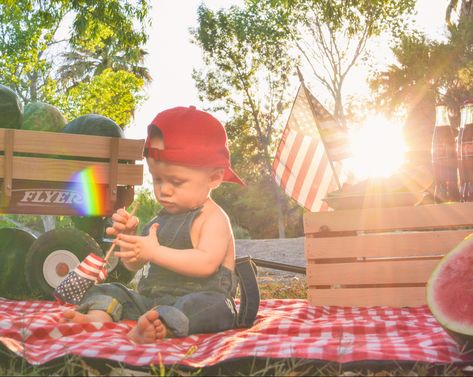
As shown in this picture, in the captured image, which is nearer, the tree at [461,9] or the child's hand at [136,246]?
the child's hand at [136,246]

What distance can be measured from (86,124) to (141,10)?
7.89m

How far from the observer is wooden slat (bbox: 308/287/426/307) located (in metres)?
4.74

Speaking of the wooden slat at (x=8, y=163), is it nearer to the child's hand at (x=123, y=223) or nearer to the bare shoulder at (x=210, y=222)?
the child's hand at (x=123, y=223)

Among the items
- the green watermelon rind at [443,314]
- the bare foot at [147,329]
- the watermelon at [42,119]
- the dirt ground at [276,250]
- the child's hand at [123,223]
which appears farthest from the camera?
the dirt ground at [276,250]

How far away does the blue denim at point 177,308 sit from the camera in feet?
10.8

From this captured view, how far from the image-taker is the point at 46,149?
5516 mm

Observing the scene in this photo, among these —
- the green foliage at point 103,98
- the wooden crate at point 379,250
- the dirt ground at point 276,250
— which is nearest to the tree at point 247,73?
the green foliage at point 103,98

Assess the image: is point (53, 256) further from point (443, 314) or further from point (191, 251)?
point (443, 314)

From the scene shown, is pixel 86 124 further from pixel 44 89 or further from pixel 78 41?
pixel 44 89

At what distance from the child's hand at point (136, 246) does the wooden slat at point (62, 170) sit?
2376 millimetres

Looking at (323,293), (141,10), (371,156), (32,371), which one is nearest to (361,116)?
(141,10)

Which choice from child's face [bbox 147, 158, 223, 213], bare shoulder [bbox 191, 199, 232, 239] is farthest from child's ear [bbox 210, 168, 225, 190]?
bare shoulder [bbox 191, 199, 232, 239]

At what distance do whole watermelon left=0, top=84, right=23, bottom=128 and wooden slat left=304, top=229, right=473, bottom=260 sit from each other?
8.87 ft

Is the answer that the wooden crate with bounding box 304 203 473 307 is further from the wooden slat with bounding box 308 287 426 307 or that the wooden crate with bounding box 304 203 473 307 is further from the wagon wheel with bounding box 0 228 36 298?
the wagon wheel with bounding box 0 228 36 298
